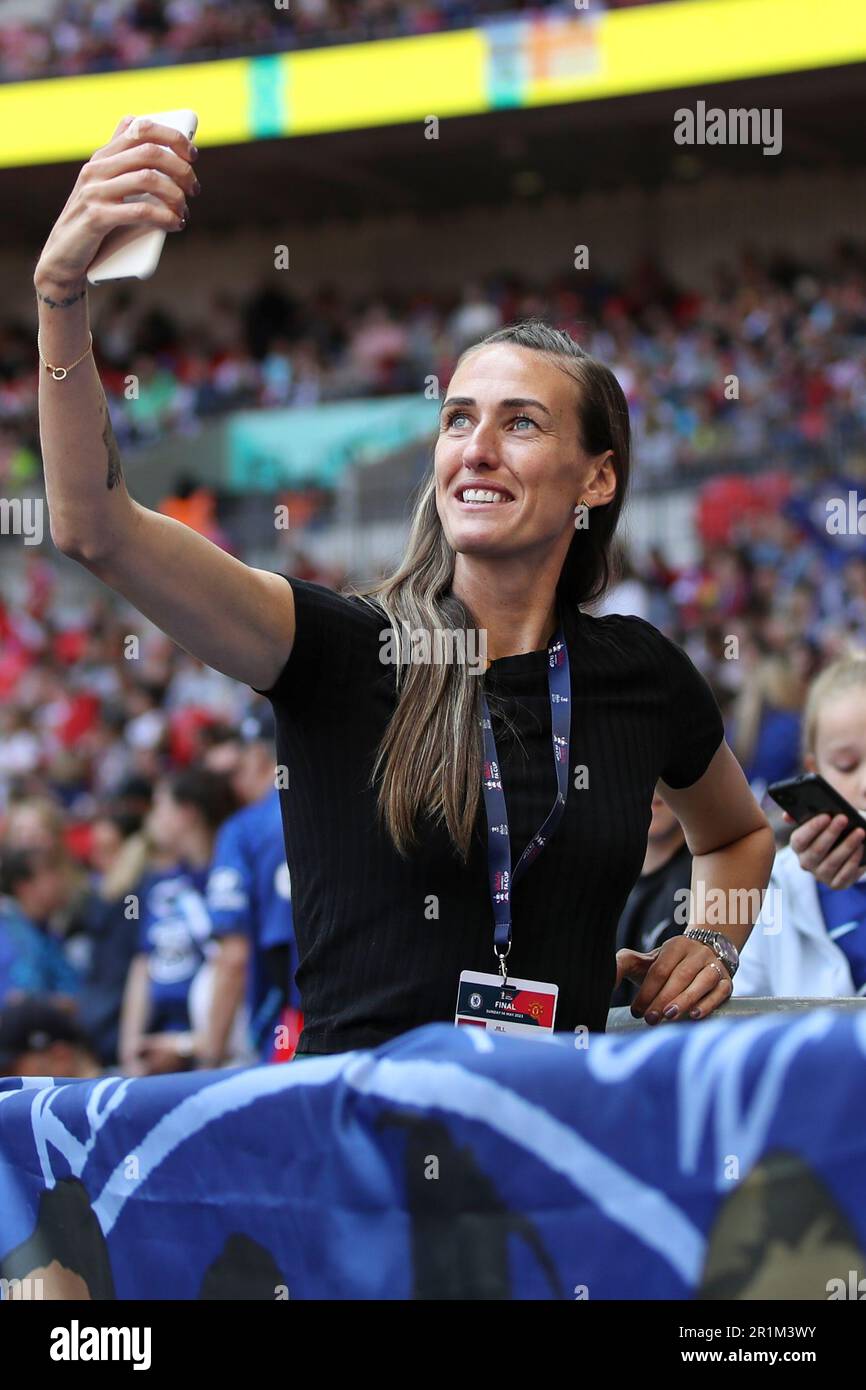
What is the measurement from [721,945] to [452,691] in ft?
1.81

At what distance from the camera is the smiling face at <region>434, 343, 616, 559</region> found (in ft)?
6.70

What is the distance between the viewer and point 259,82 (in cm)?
1445

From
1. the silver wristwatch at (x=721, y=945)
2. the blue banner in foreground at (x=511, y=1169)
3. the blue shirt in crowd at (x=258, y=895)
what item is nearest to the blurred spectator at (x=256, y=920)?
the blue shirt in crowd at (x=258, y=895)

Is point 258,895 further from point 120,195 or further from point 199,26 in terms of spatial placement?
point 199,26

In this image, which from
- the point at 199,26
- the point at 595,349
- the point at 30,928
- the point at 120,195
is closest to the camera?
the point at 120,195

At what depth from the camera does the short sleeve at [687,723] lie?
2201 mm

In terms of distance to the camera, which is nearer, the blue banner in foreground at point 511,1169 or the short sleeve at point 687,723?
the blue banner in foreground at point 511,1169

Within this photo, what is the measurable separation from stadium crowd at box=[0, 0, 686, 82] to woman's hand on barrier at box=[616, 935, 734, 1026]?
12191 millimetres

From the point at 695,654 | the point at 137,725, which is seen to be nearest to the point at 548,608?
the point at 695,654

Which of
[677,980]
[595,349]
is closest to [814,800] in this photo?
[677,980]

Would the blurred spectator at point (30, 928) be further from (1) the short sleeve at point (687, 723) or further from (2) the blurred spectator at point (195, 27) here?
(2) the blurred spectator at point (195, 27)

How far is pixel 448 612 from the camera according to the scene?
2.04m

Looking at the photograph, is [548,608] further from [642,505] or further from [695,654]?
[642,505]

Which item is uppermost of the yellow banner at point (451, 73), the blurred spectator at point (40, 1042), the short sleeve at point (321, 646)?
the yellow banner at point (451, 73)
